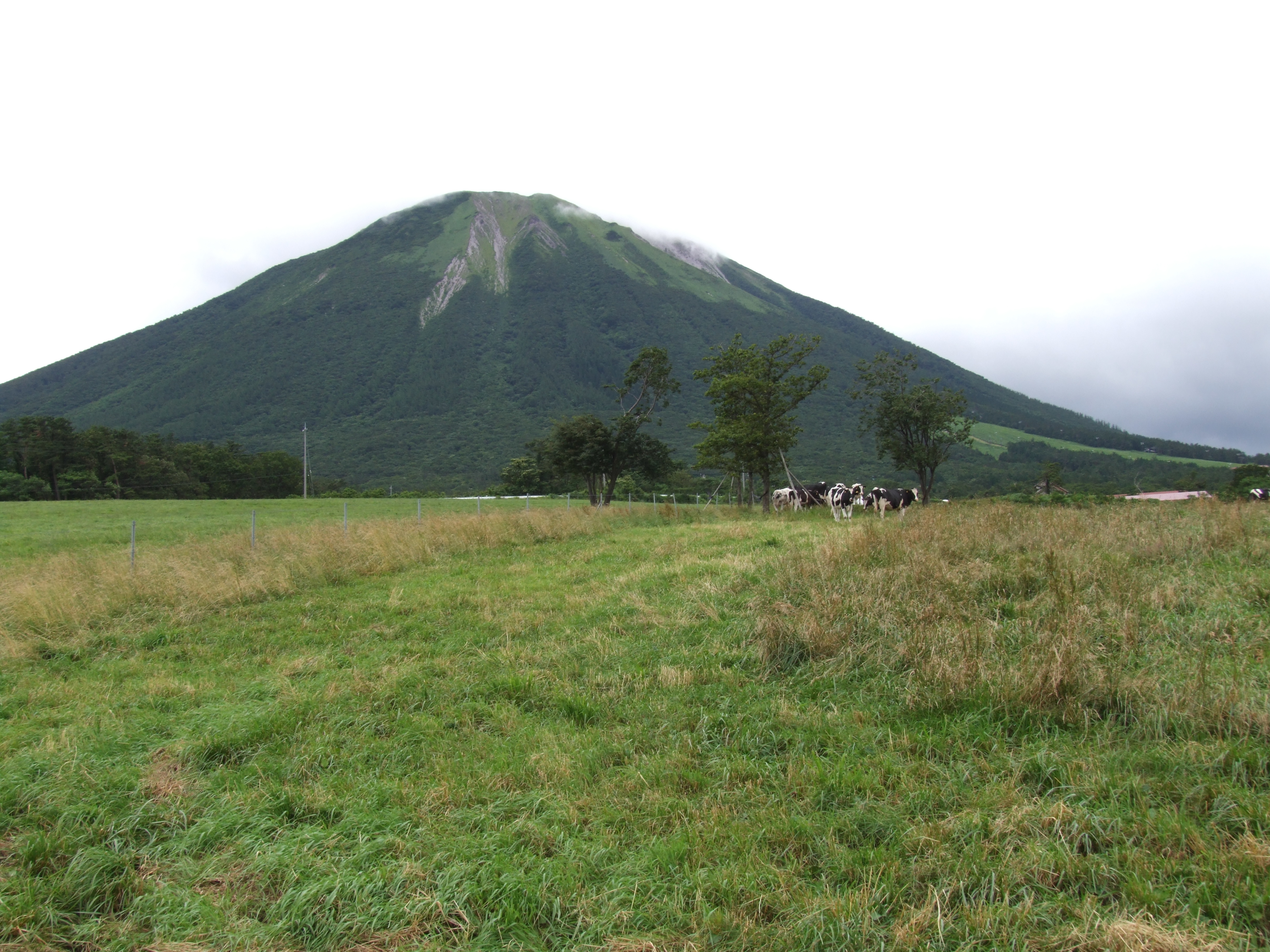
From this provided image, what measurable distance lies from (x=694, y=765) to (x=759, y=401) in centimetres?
2729

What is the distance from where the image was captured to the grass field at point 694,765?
2695mm

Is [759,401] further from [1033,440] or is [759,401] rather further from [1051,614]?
[1033,440]

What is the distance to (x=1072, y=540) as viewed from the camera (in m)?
8.01

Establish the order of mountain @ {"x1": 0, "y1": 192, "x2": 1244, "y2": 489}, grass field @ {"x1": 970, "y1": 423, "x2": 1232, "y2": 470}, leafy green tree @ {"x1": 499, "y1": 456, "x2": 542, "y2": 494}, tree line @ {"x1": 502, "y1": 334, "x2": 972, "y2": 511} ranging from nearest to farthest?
1. tree line @ {"x1": 502, "y1": 334, "x2": 972, "y2": 511}
2. leafy green tree @ {"x1": 499, "y1": 456, "x2": 542, "y2": 494}
3. grass field @ {"x1": 970, "y1": 423, "x2": 1232, "y2": 470}
4. mountain @ {"x1": 0, "y1": 192, "x2": 1244, "y2": 489}

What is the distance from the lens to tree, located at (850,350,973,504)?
3725 centimetres

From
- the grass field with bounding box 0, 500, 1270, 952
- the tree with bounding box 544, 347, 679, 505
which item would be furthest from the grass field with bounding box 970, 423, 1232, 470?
the grass field with bounding box 0, 500, 1270, 952

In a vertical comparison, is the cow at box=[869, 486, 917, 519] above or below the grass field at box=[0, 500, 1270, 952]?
above

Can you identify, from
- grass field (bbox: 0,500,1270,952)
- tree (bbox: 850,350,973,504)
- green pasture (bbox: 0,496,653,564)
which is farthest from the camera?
tree (bbox: 850,350,973,504)

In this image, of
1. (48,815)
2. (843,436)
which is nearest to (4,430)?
(48,815)

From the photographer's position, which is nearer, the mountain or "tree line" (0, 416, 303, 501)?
"tree line" (0, 416, 303, 501)

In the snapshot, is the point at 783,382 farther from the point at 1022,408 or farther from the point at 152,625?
the point at 1022,408

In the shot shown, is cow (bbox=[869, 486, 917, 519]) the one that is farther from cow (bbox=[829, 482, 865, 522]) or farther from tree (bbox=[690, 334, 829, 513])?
tree (bbox=[690, 334, 829, 513])

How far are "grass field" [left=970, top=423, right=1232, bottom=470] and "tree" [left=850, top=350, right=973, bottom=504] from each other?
6979 cm

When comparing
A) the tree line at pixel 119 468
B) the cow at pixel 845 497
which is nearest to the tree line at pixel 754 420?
the cow at pixel 845 497
